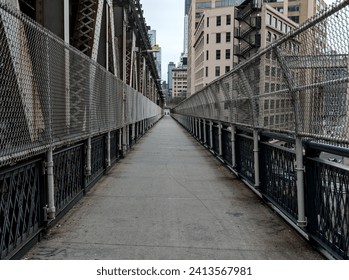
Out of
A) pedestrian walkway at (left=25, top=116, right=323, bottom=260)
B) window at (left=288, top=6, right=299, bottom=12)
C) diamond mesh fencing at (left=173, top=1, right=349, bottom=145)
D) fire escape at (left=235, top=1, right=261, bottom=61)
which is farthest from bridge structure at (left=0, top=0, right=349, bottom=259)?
window at (left=288, top=6, right=299, bottom=12)

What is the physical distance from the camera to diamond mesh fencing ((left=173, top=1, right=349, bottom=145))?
314cm

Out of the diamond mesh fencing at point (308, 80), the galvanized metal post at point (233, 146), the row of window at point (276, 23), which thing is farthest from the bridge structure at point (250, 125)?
the row of window at point (276, 23)

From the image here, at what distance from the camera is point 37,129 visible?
3961mm

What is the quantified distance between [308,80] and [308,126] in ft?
1.52

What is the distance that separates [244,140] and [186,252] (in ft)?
13.3

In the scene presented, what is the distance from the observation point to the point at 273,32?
58.2 m

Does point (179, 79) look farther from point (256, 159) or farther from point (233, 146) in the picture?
point (256, 159)

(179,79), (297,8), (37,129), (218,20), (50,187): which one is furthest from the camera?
(179,79)

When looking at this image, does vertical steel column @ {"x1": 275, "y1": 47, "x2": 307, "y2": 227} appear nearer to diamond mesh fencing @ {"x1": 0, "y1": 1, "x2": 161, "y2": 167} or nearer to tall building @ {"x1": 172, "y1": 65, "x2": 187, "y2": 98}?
diamond mesh fencing @ {"x1": 0, "y1": 1, "x2": 161, "y2": 167}

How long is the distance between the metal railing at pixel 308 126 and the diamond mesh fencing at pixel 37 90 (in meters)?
2.67

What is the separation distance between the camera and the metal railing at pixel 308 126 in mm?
3209

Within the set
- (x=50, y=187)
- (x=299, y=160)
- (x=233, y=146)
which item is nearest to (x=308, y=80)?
(x=299, y=160)

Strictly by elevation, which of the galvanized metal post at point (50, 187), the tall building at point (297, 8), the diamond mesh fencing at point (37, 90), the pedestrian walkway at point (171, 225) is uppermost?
the tall building at point (297, 8)

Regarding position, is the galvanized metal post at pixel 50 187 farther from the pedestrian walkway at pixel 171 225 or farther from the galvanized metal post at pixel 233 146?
the galvanized metal post at pixel 233 146
